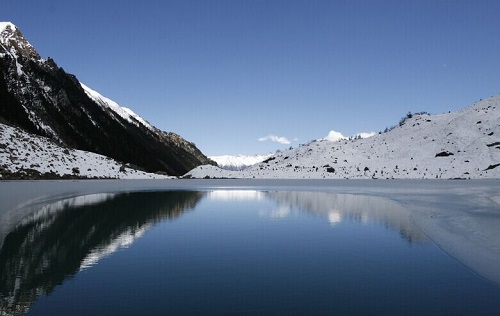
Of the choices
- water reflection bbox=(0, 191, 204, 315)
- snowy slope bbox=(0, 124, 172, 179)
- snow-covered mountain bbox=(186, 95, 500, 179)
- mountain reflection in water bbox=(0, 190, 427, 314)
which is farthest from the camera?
snow-covered mountain bbox=(186, 95, 500, 179)

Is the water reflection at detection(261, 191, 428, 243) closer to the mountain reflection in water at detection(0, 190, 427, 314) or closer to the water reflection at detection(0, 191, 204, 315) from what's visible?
the mountain reflection in water at detection(0, 190, 427, 314)

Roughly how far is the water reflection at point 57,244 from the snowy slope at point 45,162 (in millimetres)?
81616

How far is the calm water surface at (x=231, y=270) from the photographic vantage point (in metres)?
11.7

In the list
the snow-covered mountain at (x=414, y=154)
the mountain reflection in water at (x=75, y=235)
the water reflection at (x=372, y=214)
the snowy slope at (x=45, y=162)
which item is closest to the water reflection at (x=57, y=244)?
the mountain reflection in water at (x=75, y=235)

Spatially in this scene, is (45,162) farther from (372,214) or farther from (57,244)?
(57,244)

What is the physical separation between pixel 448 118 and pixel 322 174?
2416 inches

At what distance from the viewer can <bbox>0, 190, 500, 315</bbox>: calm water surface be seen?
1166 cm

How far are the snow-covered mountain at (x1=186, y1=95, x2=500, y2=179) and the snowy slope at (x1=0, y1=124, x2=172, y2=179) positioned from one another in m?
26.1

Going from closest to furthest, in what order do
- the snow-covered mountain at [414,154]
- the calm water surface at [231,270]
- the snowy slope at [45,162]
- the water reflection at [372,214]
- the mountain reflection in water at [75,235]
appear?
1. the calm water surface at [231,270]
2. the mountain reflection in water at [75,235]
3. the water reflection at [372,214]
4. the snowy slope at [45,162]
5. the snow-covered mountain at [414,154]

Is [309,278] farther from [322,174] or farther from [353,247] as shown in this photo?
[322,174]

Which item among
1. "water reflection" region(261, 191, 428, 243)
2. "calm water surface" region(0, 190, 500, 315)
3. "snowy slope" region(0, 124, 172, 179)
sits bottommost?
"calm water surface" region(0, 190, 500, 315)

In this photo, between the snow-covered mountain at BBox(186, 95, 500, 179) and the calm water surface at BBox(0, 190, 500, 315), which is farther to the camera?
the snow-covered mountain at BBox(186, 95, 500, 179)

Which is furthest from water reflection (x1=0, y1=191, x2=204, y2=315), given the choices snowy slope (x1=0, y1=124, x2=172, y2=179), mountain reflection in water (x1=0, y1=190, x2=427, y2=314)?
snowy slope (x1=0, y1=124, x2=172, y2=179)

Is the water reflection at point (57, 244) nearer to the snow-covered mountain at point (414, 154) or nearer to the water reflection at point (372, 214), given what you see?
the water reflection at point (372, 214)
